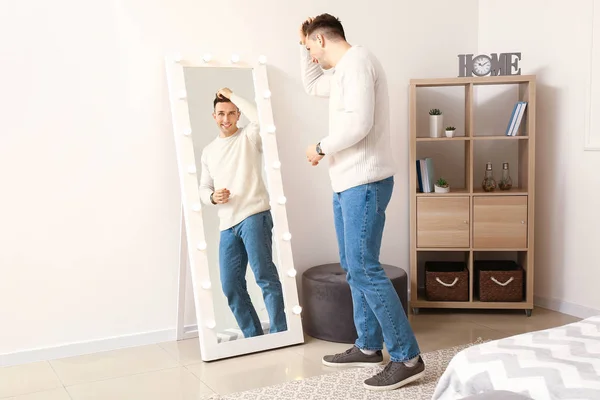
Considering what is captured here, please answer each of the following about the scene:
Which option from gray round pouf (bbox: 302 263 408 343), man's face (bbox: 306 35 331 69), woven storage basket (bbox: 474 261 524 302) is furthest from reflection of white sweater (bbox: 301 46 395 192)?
woven storage basket (bbox: 474 261 524 302)

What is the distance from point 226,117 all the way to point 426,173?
1.23 meters

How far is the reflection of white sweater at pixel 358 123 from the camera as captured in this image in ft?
8.54

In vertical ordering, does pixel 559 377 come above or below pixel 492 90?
below

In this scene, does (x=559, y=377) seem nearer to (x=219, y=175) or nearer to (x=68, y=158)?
(x=219, y=175)

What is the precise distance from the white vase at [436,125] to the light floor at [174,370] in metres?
1.07

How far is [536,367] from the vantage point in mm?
1630

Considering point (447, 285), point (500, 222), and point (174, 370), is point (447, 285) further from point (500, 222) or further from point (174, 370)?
point (174, 370)

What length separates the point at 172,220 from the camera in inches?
133

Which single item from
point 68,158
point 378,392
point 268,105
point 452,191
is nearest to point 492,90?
point 452,191

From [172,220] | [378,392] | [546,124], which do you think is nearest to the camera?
[378,392]

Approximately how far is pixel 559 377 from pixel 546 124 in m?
2.57

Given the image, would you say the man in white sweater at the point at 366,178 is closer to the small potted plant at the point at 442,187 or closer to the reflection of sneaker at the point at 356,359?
the reflection of sneaker at the point at 356,359

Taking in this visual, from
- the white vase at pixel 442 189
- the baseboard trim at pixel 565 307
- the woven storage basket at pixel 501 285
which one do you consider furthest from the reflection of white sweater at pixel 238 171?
the baseboard trim at pixel 565 307

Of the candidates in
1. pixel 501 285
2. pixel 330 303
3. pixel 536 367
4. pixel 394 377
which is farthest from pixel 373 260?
pixel 501 285
